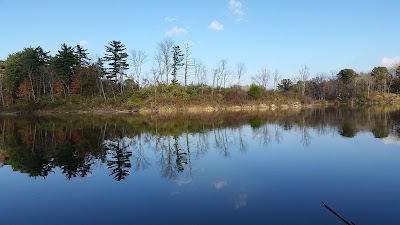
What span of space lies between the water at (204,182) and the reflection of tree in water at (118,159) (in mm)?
43

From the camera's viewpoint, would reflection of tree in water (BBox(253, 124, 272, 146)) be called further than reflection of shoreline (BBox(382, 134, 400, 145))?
Yes

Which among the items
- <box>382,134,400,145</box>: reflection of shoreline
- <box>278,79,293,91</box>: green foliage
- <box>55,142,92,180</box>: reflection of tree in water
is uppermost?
<box>278,79,293,91</box>: green foliage

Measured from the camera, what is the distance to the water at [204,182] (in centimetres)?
751

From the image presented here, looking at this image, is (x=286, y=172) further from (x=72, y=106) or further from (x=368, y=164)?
(x=72, y=106)

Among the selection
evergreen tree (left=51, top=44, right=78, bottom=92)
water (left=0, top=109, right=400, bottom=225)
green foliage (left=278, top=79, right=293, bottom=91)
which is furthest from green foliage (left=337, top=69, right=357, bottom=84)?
water (left=0, top=109, right=400, bottom=225)

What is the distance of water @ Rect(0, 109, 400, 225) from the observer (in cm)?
751

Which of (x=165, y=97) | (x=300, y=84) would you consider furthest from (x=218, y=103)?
(x=300, y=84)

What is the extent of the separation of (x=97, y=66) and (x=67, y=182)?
5268 centimetres

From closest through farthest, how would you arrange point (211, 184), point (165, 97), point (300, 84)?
point (211, 184) < point (165, 97) < point (300, 84)

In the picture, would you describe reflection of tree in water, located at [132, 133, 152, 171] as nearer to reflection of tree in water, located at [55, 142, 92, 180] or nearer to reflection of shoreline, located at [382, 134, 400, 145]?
reflection of tree in water, located at [55, 142, 92, 180]

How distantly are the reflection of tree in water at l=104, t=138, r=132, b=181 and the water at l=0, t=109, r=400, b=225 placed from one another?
0.04 m

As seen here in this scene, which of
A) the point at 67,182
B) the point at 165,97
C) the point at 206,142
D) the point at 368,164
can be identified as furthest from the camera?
the point at 165,97

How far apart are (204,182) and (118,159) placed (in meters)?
5.78

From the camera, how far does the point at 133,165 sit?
13195mm
